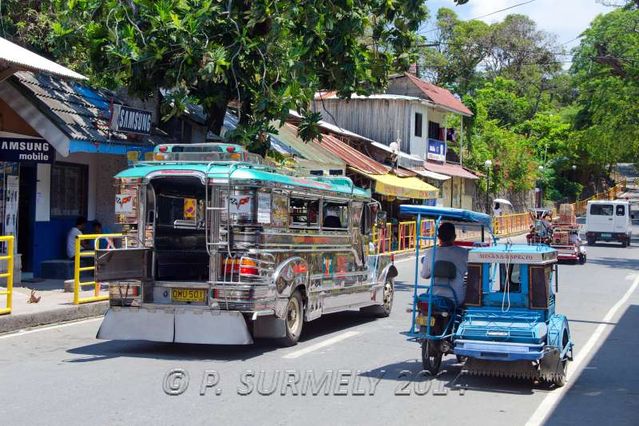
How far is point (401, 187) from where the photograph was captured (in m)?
28.4

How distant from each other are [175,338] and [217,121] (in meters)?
8.49

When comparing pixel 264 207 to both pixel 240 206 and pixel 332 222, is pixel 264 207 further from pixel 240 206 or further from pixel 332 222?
pixel 332 222

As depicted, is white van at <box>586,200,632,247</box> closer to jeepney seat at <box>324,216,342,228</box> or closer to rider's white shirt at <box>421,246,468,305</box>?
jeepney seat at <box>324,216,342,228</box>

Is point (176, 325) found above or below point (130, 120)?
below

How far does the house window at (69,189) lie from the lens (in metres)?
17.8

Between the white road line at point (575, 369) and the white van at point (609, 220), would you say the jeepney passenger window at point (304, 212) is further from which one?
the white van at point (609, 220)

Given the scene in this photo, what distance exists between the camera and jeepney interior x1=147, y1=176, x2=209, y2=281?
430 inches

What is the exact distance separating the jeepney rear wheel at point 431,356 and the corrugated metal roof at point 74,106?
9479mm

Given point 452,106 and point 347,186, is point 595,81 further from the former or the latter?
point 347,186

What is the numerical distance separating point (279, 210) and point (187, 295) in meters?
1.64

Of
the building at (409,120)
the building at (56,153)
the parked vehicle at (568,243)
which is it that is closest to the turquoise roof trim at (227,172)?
the building at (56,153)

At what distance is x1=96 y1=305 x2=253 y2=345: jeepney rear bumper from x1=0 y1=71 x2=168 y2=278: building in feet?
20.9

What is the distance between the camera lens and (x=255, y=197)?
9836 mm

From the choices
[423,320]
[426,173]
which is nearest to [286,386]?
[423,320]
